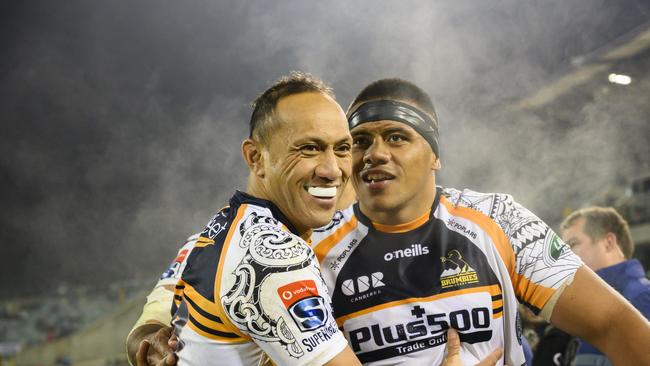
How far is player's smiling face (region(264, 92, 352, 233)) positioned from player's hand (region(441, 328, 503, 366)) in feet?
2.28

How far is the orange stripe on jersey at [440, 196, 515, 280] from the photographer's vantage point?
7.86ft

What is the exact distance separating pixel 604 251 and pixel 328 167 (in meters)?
3.57

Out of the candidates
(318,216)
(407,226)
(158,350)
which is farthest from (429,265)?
(158,350)

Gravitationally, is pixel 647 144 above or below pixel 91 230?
below

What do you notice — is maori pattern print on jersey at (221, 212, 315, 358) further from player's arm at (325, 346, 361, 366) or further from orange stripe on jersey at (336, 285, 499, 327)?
orange stripe on jersey at (336, 285, 499, 327)

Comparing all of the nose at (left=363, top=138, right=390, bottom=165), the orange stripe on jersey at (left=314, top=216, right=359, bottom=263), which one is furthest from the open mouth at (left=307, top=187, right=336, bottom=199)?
the orange stripe on jersey at (left=314, top=216, right=359, bottom=263)

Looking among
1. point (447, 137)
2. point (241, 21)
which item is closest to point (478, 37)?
point (447, 137)

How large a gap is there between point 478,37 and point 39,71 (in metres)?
14.1

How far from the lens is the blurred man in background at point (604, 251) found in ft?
14.7

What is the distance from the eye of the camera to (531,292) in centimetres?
236

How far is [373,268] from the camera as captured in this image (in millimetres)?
2494

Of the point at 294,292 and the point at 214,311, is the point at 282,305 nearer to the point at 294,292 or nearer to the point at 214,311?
the point at 294,292

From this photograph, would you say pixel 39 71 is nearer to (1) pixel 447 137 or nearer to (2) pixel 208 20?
(2) pixel 208 20

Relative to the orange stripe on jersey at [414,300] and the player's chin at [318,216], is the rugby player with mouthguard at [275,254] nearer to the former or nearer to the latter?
the player's chin at [318,216]
